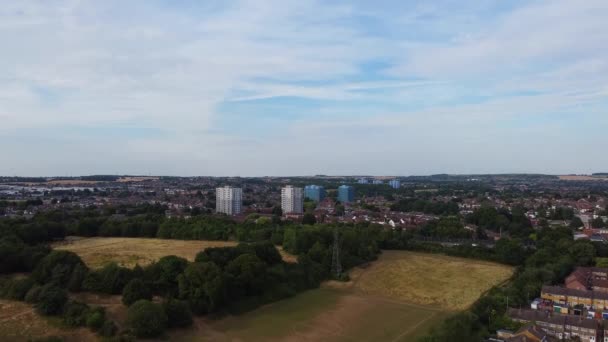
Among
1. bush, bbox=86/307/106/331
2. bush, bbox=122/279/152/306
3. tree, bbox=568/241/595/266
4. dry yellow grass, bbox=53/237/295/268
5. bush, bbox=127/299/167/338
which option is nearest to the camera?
bush, bbox=127/299/167/338

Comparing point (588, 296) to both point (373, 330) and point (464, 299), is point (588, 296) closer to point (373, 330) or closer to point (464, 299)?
point (464, 299)

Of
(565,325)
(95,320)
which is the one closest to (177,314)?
(95,320)

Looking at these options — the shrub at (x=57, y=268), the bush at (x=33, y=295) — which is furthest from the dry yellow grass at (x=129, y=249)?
the bush at (x=33, y=295)

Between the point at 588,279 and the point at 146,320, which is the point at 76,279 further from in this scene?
the point at 588,279

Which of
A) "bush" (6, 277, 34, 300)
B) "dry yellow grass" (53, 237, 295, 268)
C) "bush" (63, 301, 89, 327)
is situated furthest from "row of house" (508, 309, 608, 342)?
"bush" (6, 277, 34, 300)

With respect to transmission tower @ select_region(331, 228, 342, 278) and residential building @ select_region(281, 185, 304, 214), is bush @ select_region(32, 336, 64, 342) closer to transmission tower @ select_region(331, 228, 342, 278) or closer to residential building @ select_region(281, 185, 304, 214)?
transmission tower @ select_region(331, 228, 342, 278)

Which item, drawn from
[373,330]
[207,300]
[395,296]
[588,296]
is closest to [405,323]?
[373,330]

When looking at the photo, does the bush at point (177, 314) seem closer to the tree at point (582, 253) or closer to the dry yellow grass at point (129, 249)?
the dry yellow grass at point (129, 249)

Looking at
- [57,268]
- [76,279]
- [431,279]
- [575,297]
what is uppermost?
[57,268]
